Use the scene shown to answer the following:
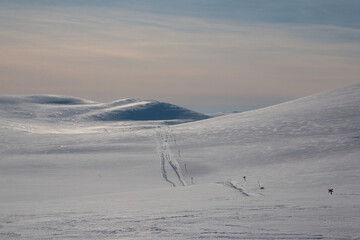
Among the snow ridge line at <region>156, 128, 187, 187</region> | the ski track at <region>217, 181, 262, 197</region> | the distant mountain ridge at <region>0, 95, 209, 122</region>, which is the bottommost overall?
the ski track at <region>217, 181, 262, 197</region>

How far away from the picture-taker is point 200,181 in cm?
2312

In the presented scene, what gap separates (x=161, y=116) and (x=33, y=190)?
353 ft

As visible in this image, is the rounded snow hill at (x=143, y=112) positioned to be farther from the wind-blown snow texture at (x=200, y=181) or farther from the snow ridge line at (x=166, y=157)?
the snow ridge line at (x=166, y=157)

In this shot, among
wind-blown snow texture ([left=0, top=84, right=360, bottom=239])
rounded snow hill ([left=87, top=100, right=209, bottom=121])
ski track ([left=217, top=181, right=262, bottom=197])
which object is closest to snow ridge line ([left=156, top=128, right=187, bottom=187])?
wind-blown snow texture ([left=0, top=84, right=360, bottom=239])

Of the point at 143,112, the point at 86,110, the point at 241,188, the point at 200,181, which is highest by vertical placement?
the point at 143,112

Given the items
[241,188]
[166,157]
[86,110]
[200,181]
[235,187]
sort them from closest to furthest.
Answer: [241,188]
[235,187]
[200,181]
[166,157]
[86,110]

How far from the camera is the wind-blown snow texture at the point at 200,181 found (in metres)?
9.99

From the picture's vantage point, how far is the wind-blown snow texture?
32.8 feet

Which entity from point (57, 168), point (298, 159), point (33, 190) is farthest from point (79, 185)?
point (298, 159)

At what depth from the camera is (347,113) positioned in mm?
36094

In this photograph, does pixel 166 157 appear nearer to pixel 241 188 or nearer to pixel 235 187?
pixel 235 187

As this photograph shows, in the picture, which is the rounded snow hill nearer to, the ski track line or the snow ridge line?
the snow ridge line

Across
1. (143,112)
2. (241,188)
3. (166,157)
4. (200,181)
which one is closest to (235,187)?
(241,188)

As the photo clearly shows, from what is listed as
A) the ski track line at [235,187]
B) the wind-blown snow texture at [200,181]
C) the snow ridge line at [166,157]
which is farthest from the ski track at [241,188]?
the snow ridge line at [166,157]
